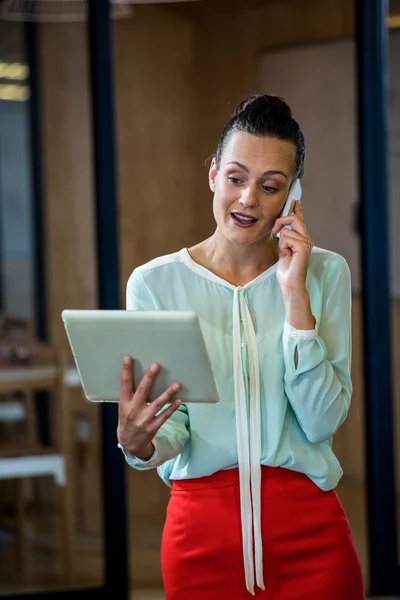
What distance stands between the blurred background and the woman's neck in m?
1.64

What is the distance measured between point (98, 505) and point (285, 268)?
213cm

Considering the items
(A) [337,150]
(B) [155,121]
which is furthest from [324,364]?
(B) [155,121]

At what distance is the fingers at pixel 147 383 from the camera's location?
1.20 m

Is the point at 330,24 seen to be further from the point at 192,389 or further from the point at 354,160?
the point at 192,389

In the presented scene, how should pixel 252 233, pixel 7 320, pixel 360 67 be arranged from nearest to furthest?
1. pixel 252 233
2. pixel 360 67
3. pixel 7 320

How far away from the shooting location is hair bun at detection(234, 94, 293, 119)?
1.29 m

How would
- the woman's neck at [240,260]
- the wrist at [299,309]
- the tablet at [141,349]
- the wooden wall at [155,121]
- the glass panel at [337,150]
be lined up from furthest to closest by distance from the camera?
the wooden wall at [155,121], the glass panel at [337,150], the woman's neck at [240,260], the wrist at [299,309], the tablet at [141,349]

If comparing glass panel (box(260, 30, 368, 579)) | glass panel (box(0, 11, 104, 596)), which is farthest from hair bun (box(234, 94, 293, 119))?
glass panel (box(0, 11, 104, 596))

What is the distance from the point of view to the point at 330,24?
10.3 feet

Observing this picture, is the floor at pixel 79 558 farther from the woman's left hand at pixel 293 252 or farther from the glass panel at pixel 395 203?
the woman's left hand at pixel 293 252

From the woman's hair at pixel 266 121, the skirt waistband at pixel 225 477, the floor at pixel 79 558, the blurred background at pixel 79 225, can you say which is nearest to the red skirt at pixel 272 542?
the skirt waistband at pixel 225 477

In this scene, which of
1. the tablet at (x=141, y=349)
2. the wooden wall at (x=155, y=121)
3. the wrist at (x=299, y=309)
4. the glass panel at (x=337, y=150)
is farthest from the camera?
the wooden wall at (x=155, y=121)

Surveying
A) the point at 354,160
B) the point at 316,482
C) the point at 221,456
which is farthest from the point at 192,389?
the point at 354,160

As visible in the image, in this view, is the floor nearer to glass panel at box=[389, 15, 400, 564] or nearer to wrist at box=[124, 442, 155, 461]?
glass panel at box=[389, 15, 400, 564]
